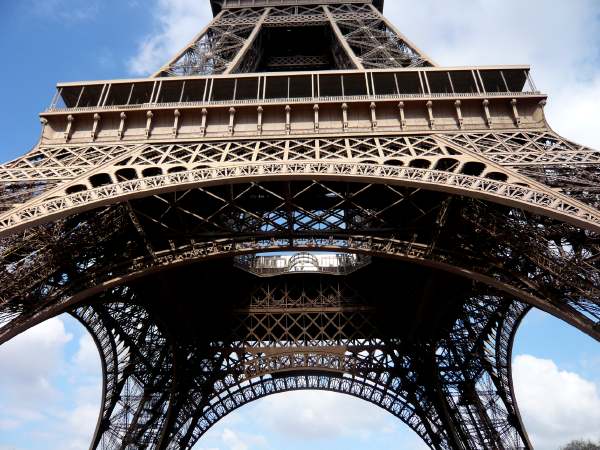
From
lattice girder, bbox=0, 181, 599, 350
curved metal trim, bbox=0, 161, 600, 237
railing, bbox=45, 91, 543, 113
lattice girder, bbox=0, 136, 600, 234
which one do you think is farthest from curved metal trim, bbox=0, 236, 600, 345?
railing, bbox=45, 91, 543, 113

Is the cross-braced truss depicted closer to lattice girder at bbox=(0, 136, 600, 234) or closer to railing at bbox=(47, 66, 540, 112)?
railing at bbox=(47, 66, 540, 112)

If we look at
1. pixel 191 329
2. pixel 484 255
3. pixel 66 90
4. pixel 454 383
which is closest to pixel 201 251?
pixel 66 90

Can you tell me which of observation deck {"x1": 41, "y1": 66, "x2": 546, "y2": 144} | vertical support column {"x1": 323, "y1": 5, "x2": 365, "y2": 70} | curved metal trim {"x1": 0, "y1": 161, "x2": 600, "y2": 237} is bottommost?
curved metal trim {"x1": 0, "y1": 161, "x2": 600, "y2": 237}

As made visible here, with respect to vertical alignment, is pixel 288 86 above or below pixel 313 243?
above

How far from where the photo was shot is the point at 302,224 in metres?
15.8


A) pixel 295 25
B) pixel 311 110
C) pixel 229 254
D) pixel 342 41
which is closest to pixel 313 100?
pixel 311 110

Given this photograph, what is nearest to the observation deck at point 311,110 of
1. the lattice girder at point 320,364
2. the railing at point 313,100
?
the railing at point 313,100

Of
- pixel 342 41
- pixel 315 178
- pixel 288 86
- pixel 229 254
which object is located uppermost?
pixel 342 41

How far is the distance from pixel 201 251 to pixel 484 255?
832 centimetres

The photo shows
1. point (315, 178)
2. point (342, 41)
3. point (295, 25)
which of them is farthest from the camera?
point (295, 25)

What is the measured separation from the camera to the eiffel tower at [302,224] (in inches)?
488

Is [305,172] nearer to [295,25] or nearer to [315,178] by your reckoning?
[315,178]

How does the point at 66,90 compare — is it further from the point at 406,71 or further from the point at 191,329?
the point at 191,329

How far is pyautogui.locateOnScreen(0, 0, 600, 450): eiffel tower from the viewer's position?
488 inches
